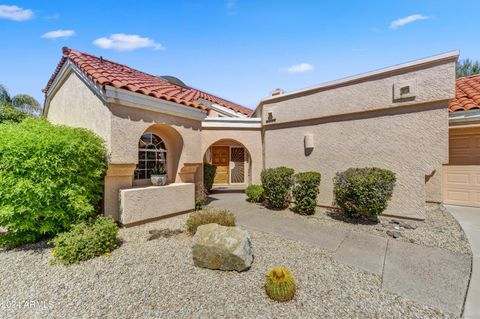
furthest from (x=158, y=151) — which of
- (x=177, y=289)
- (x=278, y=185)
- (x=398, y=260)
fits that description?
(x=398, y=260)

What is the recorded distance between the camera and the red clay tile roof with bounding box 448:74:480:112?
7789 mm

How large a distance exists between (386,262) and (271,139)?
738 centimetres

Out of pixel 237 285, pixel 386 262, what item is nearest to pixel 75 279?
pixel 237 285

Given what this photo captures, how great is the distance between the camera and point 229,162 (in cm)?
1698

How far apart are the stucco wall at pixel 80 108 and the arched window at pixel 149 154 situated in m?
1.43

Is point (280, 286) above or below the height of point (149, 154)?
below

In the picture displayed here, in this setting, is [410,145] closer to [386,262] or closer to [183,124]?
[386,262]

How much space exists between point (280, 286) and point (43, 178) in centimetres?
597

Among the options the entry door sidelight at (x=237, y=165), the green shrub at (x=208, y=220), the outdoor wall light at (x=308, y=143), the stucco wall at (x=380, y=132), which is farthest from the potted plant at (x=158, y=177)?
the entry door sidelight at (x=237, y=165)

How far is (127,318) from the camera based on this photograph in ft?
9.77

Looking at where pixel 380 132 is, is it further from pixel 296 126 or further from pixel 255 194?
pixel 255 194

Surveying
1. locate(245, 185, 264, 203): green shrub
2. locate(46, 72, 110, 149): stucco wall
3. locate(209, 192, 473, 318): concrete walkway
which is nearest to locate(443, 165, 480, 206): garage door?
locate(209, 192, 473, 318): concrete walkway

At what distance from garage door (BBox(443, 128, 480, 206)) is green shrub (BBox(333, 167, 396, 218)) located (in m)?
4.47

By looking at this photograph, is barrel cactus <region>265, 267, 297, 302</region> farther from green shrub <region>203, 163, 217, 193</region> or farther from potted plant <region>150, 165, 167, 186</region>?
green shrub <region>203, 163, 217, 193</region>
